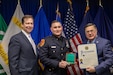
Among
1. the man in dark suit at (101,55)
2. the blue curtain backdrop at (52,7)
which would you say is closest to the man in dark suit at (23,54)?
the man in dark suit at (101,55)

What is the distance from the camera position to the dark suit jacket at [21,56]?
9.12 ft

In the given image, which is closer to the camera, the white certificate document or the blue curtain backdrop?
the white certificate document

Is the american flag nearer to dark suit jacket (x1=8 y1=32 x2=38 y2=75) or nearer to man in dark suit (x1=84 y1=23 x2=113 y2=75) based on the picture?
man in dark suit (x1=84 y1=23 x2=113 y2=75)

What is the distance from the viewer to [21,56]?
113 inches

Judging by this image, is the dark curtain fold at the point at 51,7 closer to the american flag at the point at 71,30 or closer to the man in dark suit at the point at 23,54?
the american flag at the point at 71,30

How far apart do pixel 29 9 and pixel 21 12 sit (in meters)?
0.16

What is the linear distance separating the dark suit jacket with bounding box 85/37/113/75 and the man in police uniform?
0.38m

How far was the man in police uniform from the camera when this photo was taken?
309 centimetres

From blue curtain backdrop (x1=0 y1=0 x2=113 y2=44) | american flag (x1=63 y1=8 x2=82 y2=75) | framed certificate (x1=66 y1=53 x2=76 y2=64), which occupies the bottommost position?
framed certificate (x1=66 y1=53 x2=76 y2=64)

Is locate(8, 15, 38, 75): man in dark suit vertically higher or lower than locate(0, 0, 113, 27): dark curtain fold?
lower

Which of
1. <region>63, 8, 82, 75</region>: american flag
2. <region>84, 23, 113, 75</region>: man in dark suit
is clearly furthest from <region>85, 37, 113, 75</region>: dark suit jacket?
<region>63, 8, 82, 75</region>: american flag

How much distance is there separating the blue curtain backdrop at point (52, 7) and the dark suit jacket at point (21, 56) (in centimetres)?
95

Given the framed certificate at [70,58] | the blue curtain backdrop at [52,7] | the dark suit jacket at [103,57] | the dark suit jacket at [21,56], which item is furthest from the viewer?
the blue curtain backdrop at [52,7]

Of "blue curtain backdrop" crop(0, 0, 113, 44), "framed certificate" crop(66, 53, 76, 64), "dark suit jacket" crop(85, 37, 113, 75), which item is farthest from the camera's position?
"blue curtain backdrop" crop(0, 0, 113, 44)
